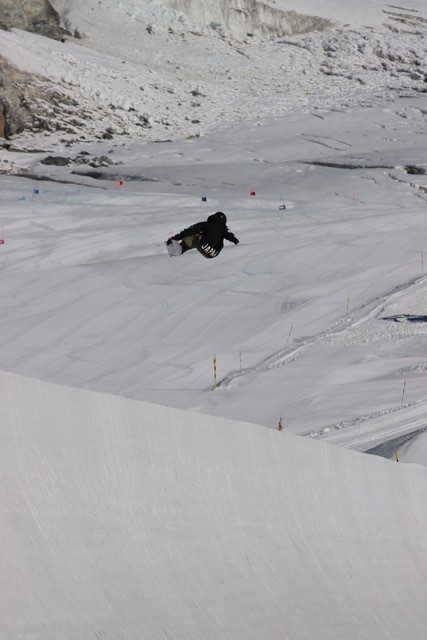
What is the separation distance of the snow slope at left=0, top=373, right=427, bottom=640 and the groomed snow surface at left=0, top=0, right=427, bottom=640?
0.04ft

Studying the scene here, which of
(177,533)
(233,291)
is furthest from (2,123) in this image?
(177,533)

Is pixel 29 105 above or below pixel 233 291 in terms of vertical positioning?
above

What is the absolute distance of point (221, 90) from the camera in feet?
162

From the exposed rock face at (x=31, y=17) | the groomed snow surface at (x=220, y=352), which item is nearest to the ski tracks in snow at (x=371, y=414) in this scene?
the groomed snow surface at (x=220, y=352)

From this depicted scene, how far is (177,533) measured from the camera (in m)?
5.64

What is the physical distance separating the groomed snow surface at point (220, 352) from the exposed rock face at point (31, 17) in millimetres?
1774

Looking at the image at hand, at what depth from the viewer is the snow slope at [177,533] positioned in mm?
4859

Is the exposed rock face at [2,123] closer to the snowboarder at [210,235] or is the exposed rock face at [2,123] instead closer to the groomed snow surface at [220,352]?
the groomed snow surface at [220,352]

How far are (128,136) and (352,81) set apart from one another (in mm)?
13023

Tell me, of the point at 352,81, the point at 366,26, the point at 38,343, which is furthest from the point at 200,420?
the point at 366,26

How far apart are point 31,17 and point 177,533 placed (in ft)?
156

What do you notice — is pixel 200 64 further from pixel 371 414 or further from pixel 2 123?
pixel 371 414

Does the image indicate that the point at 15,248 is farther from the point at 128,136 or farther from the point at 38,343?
the point at 128,136

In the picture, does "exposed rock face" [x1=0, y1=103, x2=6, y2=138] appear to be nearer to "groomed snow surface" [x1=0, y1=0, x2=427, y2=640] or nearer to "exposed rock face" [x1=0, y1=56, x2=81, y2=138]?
"exposed rock face" [x1=0, y1=56, x2=81, y2=138]
